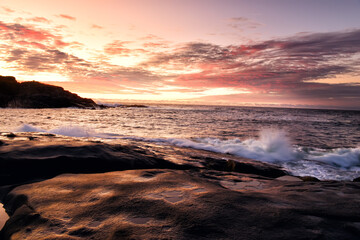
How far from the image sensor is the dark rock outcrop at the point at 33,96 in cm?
4994

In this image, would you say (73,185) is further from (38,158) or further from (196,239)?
(196,239)

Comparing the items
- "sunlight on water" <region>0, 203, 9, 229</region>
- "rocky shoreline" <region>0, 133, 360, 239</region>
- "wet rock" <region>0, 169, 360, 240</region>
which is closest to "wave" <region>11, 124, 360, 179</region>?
"rocky shoreline" <region>0, 133, 360, 239</region>

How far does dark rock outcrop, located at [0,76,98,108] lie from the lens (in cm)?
4994

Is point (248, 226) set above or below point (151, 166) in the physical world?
above

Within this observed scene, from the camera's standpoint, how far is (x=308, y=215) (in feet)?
6.28

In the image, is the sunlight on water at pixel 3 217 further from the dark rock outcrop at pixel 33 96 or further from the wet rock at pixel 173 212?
the dark rock outcrop at pixel 33 96

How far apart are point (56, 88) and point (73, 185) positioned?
70.4 metres

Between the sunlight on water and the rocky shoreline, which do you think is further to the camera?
the sunlight on water

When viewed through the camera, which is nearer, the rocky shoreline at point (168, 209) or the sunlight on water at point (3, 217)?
the rocky shoreline at point (168, 209)

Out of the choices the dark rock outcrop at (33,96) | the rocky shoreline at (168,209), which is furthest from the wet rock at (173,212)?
the dark rock outcrop at (33,96)

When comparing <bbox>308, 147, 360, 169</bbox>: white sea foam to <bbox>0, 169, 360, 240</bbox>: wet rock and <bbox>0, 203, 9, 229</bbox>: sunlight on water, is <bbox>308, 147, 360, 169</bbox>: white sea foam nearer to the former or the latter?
<bbox>0, 169, 360, 240</bbox>: wet rock

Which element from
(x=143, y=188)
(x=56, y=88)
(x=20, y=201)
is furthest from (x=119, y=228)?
(x=56, y=88)

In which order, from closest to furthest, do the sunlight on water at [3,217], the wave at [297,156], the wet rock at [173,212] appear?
the wet rock at [173,212], the sunlight on water at [3,217], the wave at [297,156]

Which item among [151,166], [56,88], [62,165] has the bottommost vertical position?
[151,166]
